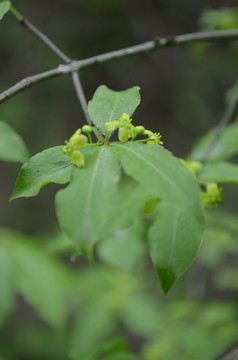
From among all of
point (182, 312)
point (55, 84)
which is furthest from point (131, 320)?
point (55, 84)

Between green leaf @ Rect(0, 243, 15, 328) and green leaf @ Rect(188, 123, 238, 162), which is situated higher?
green leaf @ Rect(188, 123, 238, 162)

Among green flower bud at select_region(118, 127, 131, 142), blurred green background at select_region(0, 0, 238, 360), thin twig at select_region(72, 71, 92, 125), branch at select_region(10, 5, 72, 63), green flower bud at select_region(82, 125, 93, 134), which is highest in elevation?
branch at select_region(10, 5, 72, 63)

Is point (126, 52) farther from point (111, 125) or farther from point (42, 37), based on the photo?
point (111, 125)

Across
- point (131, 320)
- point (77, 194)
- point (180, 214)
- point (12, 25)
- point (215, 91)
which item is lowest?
point (131, 320)

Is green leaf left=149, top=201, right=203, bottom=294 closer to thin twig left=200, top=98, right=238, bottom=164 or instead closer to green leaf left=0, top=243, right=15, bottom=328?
thin twig left=200, top=98, right=238, bottom=164

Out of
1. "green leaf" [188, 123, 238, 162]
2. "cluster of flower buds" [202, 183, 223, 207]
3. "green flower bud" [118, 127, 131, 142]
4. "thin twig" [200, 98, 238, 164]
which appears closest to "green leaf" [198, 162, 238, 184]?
"cluster of flower buds" [202, 183, 223, 207]

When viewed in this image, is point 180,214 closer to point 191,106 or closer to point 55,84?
point 191,106
